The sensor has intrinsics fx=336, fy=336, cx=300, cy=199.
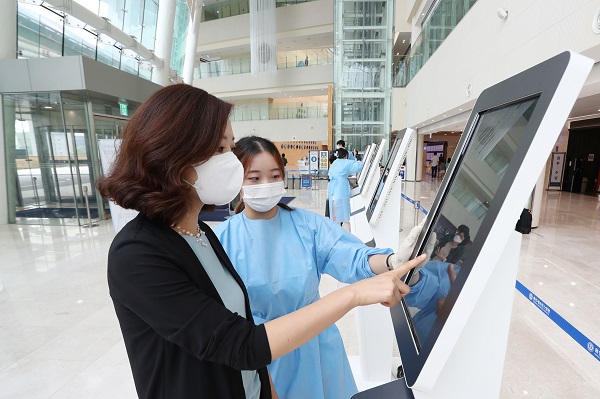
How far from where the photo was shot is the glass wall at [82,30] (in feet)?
23.9

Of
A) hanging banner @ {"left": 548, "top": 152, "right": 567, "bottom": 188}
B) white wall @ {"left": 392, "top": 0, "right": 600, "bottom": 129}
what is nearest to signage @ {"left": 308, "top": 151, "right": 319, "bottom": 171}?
white wall @ {"left": 392, "top": 0, "right": 600, "bottom": 129}

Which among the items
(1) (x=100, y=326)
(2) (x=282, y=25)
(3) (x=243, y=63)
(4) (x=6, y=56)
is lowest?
(1) (x=100, y=326)

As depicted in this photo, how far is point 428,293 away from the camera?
0.76 metres

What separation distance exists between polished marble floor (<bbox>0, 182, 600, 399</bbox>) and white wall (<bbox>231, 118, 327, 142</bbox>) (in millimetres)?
17687

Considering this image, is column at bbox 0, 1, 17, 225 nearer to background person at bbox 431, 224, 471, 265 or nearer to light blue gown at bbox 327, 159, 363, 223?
light blue gown at bbox 327, 159, 363, 223

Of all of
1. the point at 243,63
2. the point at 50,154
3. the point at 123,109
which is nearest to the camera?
the point at 50,154

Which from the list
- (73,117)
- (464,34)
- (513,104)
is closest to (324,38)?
(464,34)

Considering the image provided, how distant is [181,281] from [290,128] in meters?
22.5

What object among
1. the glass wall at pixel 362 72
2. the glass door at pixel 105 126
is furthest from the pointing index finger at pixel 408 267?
the glass wall at pixel 362 72

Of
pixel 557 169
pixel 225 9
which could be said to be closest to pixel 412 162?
pixel 557 169

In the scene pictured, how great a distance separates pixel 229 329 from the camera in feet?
2.19

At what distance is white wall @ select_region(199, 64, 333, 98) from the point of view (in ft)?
69.6

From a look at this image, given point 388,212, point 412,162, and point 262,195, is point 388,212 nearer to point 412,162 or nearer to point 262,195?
point 262,195

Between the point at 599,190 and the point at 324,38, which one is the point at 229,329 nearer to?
the point at 599,190
